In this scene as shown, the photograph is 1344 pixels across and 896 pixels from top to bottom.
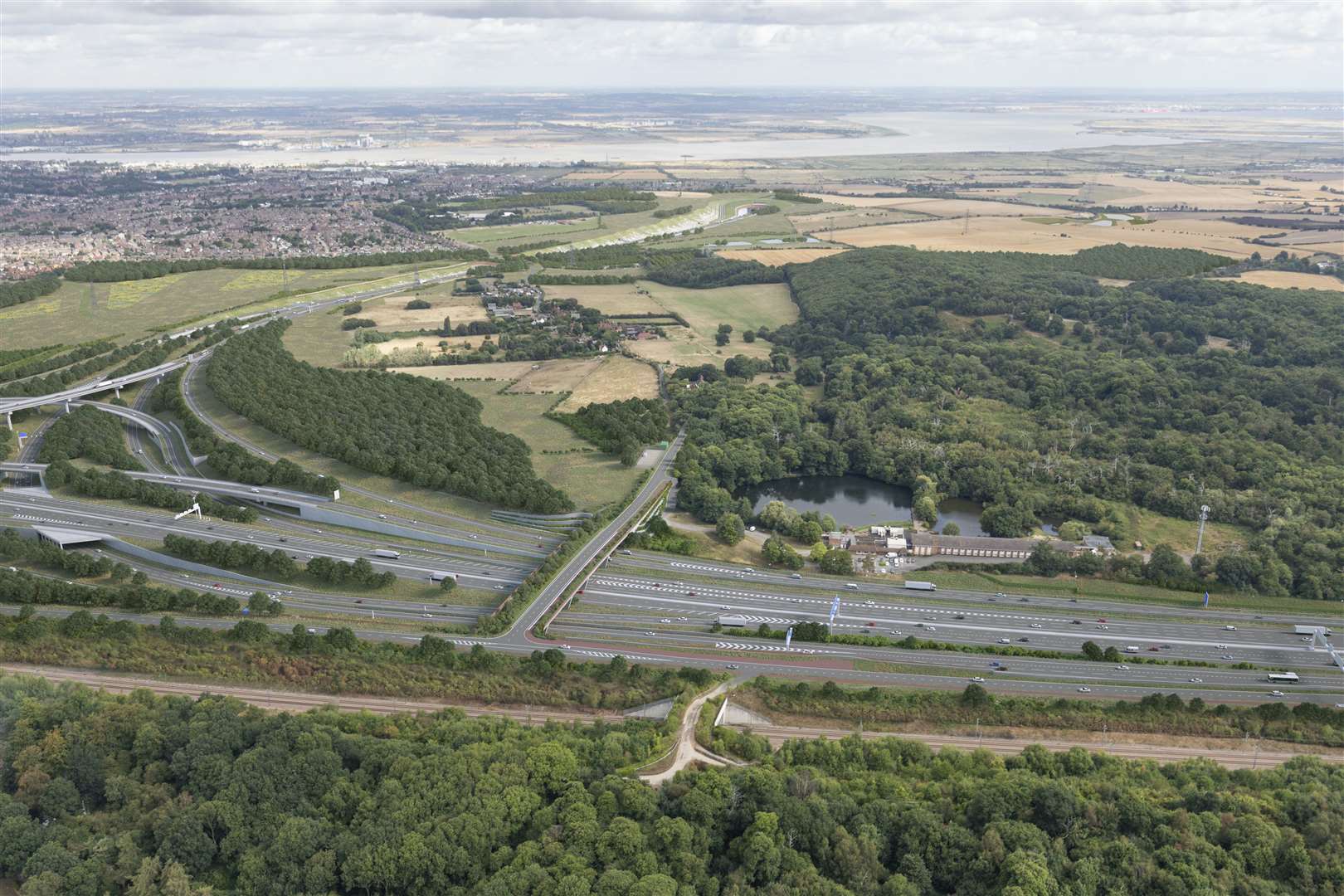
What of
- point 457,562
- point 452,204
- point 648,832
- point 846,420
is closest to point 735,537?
point 457,562

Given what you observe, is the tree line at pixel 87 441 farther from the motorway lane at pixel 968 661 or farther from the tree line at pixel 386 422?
the motorway lane at pixel 968 661

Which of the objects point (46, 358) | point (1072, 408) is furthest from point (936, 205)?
point (46, 358)

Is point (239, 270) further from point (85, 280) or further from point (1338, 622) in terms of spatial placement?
point (1338, 622)

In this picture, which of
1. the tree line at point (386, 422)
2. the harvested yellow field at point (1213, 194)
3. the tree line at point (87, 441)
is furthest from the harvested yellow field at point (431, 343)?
the harvested yellow field at point (1213, 194)

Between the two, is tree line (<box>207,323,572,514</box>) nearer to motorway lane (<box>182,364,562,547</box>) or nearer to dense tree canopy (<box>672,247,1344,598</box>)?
motorway lane (<box>182,364,562,547</box>)

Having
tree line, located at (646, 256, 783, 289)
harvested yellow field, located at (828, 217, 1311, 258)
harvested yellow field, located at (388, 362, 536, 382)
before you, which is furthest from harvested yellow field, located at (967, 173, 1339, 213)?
harvested yellow field, located at (388, 362, 536, 382)

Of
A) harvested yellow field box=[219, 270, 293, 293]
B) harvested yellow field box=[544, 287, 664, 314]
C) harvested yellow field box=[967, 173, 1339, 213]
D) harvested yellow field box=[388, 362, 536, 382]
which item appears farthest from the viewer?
harvested yellow field box=[967, 173, 1339, 213]

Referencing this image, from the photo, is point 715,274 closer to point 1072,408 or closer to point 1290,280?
point 1072,408
